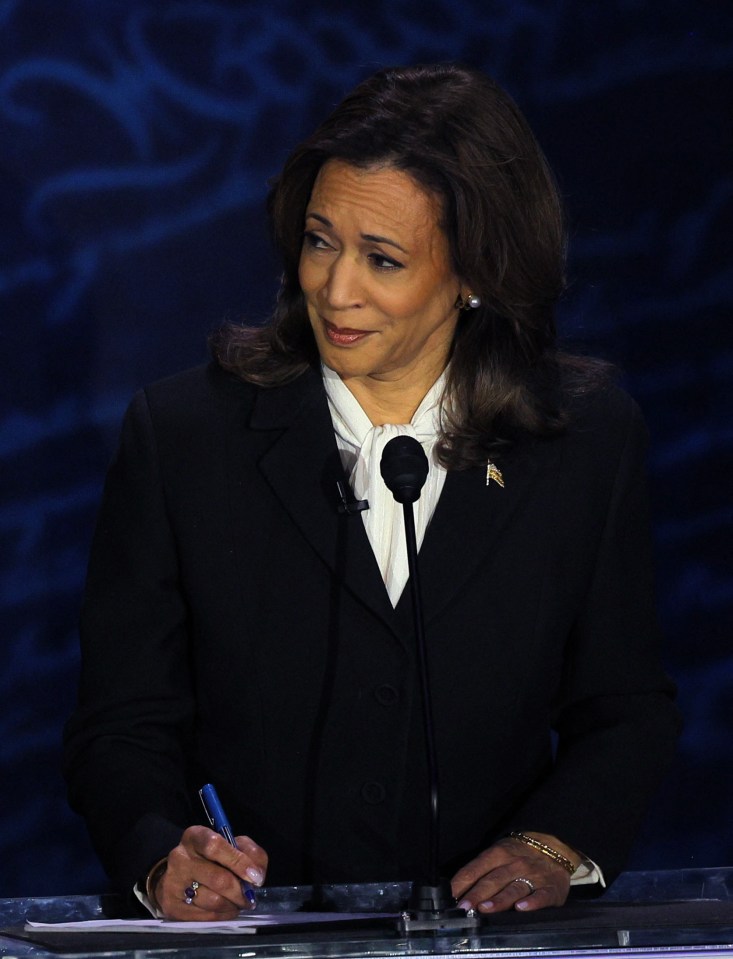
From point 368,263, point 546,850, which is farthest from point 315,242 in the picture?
point 546,850

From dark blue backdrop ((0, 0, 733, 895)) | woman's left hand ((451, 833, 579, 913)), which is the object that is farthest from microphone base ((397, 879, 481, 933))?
dark blue backdrop ((0, 0, 733, 895))

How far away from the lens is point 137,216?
296cm

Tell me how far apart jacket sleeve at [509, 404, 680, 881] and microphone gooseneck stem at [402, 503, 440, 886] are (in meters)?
0.44

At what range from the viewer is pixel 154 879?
1786 mm

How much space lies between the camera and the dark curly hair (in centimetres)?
207

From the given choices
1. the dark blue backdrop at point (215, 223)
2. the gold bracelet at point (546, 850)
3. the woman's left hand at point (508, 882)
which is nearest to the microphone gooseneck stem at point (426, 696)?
the woman's left hand at point (508, 882)

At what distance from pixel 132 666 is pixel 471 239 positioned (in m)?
0.73

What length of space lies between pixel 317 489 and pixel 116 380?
3.30ft

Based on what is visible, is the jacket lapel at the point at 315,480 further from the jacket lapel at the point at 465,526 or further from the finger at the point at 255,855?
the finger at the point at 255,855

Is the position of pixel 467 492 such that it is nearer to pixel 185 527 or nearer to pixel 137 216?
pixel 185 527

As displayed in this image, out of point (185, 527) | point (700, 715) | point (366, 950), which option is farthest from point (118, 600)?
point (700, 715)

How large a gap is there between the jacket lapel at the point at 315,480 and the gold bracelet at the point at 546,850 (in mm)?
311

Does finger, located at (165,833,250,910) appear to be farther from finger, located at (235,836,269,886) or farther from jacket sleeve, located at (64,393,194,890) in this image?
jacket sleeve, located at (64,393,194,890)

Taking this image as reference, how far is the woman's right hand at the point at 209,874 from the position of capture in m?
1.61
